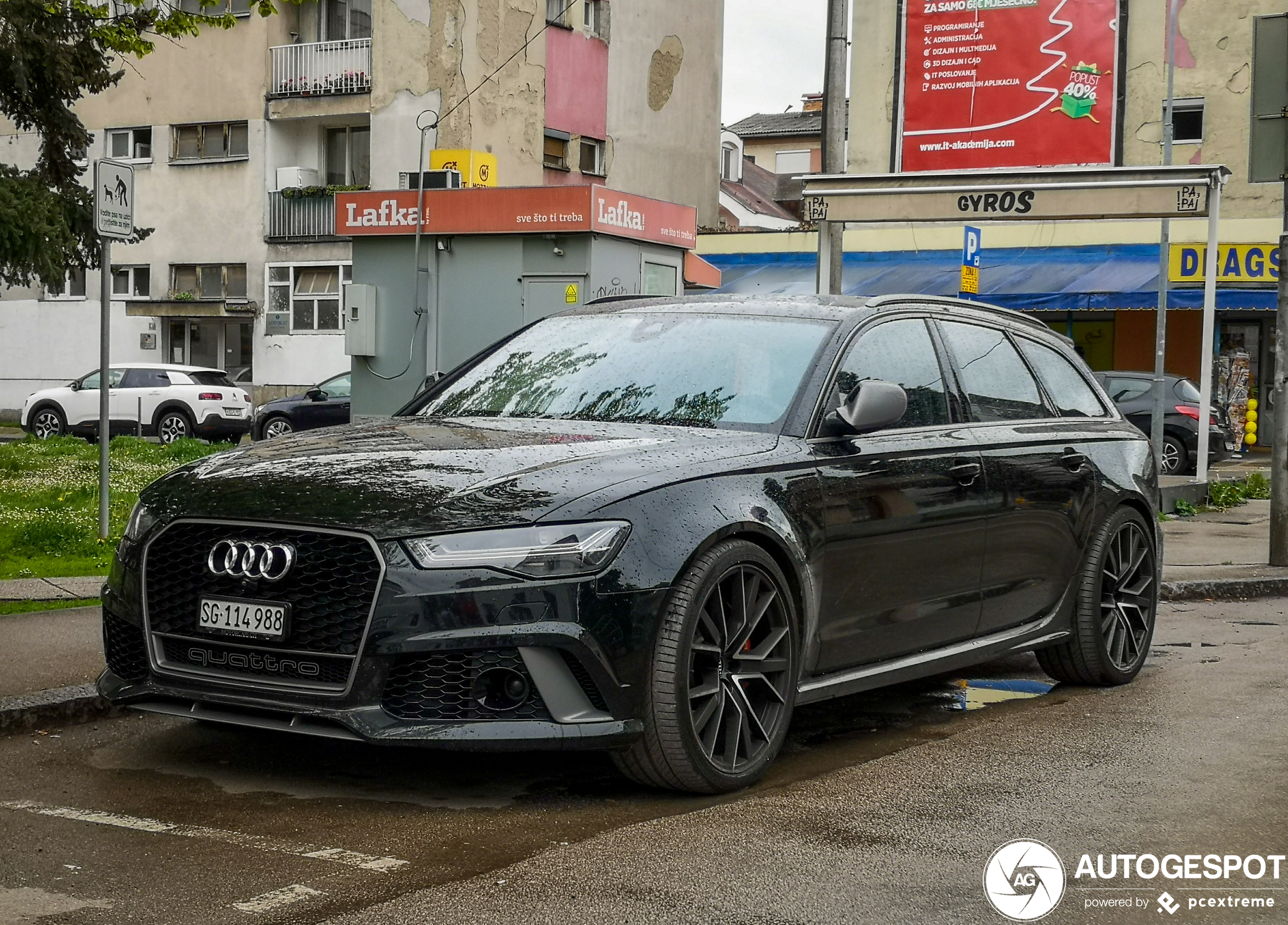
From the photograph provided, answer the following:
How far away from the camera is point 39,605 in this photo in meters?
8.57

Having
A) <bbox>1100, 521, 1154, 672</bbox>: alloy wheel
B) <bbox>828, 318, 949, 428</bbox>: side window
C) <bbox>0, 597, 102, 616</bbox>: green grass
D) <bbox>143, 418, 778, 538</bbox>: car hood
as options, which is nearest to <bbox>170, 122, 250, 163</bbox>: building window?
<bbox>0, 597, 102, 616</bbox>: green grass

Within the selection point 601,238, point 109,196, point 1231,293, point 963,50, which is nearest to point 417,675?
point 109,196

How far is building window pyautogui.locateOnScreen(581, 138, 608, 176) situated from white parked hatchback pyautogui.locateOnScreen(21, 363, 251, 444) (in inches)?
495

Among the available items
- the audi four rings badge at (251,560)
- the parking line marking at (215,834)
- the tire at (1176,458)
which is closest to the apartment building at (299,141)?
the tire at (1176,458)

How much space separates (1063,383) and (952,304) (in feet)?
2.92

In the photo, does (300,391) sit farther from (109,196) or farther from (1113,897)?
(1113,897)

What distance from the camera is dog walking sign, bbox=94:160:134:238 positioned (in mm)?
11188

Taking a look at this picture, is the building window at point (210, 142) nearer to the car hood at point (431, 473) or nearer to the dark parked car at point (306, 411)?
the dark parked car at point (306, 411)

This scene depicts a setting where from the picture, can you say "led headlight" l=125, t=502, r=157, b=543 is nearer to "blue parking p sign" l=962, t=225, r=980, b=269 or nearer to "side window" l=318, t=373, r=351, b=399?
"blue parking p sign" l=962, t=225, r=980, b=269

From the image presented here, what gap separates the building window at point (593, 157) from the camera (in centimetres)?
4003

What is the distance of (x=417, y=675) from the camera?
480 centimetres

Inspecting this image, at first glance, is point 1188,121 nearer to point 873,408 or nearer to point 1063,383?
point 1063,383

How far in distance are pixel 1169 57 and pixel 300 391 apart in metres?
19.7

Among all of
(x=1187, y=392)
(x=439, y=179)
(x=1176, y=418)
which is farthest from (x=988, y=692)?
(x=1187, y=392)
